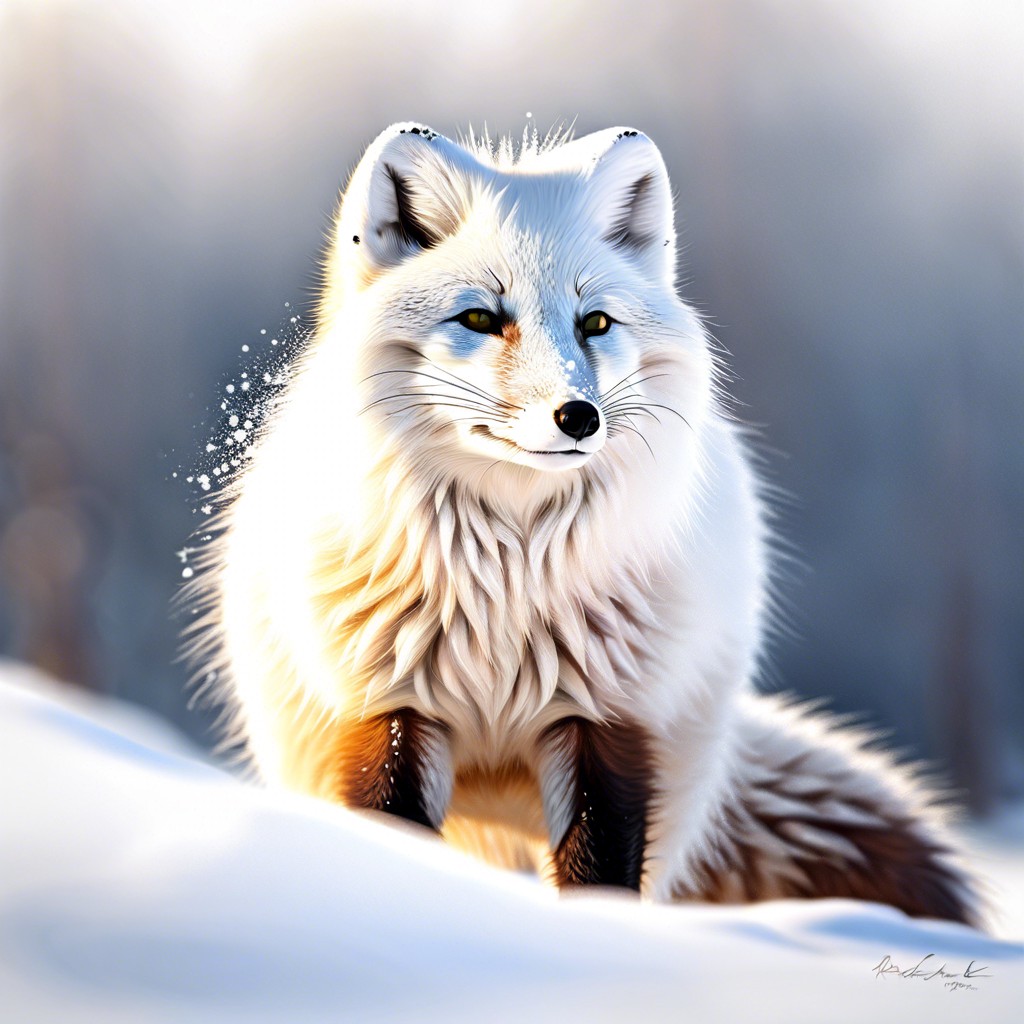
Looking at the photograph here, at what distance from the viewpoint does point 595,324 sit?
1.26m

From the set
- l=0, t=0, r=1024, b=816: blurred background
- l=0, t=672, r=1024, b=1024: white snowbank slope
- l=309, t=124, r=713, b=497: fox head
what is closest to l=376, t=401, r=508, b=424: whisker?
l=309, t=124, r=713, b=497: fox head

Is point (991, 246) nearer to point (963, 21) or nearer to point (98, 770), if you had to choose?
point (963, 21)

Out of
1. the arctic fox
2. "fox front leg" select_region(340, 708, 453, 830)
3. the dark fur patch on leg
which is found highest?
the arctic fox

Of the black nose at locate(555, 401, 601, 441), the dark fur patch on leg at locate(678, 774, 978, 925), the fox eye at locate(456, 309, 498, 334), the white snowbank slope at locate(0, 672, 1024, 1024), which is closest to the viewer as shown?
the white snowbank slope at locate(0, 672, 1024, 1024)

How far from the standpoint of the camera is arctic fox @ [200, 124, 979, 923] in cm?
125

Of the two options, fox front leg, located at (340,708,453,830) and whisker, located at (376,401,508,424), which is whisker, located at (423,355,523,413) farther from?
fox front leg, located at (340,708,453,830)

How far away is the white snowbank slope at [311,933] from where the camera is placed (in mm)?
957

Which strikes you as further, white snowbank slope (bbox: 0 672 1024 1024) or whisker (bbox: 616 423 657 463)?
whisker (bbox: 616 423 657 463)

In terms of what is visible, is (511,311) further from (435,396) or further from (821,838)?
(821,838)

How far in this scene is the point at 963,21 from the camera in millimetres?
1980

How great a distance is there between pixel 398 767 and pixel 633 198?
729 millimetres

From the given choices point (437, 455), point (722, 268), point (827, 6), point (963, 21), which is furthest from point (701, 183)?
point (437, 455)

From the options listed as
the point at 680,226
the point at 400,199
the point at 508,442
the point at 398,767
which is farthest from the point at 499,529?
the point at 680,226
